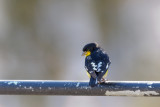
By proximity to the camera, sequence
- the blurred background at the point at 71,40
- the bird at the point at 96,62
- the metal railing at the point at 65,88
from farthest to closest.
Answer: the blurred background at the point at 71,40 → the bird at the point at 96,62 → the metal railing at the point at 65,88

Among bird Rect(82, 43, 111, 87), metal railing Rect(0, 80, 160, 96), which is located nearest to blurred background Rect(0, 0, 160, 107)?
bird Rect(82, 43, 111, 87)

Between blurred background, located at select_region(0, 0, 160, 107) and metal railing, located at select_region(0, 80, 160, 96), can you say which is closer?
metal railing, located at select_region(0, 80, 160, 96)

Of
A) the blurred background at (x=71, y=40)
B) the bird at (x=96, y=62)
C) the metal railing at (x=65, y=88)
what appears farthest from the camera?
the blurred background at (x=71, y=40)

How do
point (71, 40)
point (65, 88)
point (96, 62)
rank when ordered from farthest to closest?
point (71, 40) → point (96, 62) → point (65, 88)

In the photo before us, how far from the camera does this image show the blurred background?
37.8ft

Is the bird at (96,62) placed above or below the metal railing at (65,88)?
below

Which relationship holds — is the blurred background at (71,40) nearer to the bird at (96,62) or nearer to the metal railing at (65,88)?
the bird at (96,62)

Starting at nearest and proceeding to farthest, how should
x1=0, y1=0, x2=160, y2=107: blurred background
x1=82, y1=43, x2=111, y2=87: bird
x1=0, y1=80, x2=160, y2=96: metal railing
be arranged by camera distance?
1. x1=0, y1=80, x2=160, y2=96: metal railing
2. x1=82, y1=43, x2=111, y2=87: bird
3. x1=0, y1=0, x2=160, y2=107: blurred background

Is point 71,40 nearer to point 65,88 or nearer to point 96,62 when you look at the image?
point 96,62

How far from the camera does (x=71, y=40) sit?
12.2 m

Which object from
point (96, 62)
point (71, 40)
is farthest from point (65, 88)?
point (71, 40)

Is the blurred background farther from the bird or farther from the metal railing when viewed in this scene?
the metal railing

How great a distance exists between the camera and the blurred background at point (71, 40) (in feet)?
37.8

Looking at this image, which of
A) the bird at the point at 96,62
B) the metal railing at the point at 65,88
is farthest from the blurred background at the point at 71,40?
the metal railing at the point at 65,88
